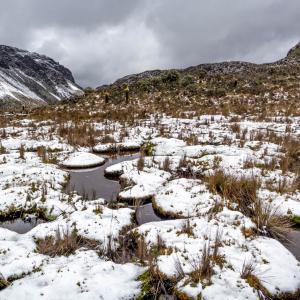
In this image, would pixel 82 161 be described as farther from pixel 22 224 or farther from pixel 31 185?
pixel 22 224

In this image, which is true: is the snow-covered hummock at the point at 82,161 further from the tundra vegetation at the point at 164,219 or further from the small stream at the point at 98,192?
the tundra vegetation at the point at 164,219

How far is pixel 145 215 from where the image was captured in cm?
678

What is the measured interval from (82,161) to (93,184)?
2.08 metres

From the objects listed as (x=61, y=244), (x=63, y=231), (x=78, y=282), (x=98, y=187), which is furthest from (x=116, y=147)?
(x=78, y=282)

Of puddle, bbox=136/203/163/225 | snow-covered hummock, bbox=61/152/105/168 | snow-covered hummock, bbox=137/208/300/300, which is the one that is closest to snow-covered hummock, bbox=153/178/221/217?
puddle, bbox=136/203/163/225

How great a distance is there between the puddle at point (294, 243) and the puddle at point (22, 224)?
5474 mm

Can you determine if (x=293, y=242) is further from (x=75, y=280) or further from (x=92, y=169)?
(x=92, y=169)

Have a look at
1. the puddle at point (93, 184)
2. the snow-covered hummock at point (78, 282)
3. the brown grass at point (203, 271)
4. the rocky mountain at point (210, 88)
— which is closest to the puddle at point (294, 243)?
the brown grass at point (203, 271)

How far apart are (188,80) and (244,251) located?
100 ft

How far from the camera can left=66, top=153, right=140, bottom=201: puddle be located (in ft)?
25.8

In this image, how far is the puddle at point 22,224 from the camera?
625 cm

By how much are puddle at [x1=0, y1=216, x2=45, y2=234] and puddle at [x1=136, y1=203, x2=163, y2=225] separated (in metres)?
2.30

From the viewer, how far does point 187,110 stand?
22.3 meters

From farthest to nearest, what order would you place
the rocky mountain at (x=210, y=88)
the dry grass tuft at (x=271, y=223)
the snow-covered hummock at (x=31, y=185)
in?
the rocky mountain at (x=210, y=88) < the snow-covered hummock at (x=31, y=185) < the dry grass tuft at (x=271, y=223)
